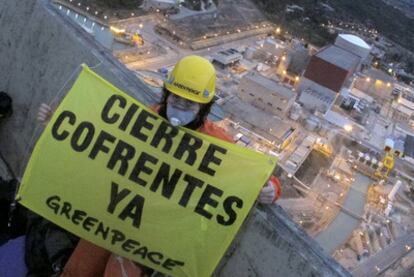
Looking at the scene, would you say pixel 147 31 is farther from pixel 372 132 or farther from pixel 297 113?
pixel 372 132

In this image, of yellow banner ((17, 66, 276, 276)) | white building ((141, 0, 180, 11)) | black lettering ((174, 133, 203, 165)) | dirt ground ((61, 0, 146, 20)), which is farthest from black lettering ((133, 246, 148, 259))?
white building ((141, 0, 180, 11))

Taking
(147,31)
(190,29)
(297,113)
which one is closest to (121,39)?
(147,31)

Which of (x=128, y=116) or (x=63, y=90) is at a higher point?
(x=128, y=116)

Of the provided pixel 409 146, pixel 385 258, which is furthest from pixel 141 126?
pixel 409 146

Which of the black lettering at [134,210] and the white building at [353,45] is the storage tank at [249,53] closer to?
the white building at [353,45]

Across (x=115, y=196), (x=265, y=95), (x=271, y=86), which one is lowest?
(x=265, y=95)

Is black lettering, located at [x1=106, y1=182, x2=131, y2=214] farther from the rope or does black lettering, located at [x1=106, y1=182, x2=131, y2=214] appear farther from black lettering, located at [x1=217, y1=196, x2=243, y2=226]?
the rope

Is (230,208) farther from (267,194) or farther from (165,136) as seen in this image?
(165,136)
